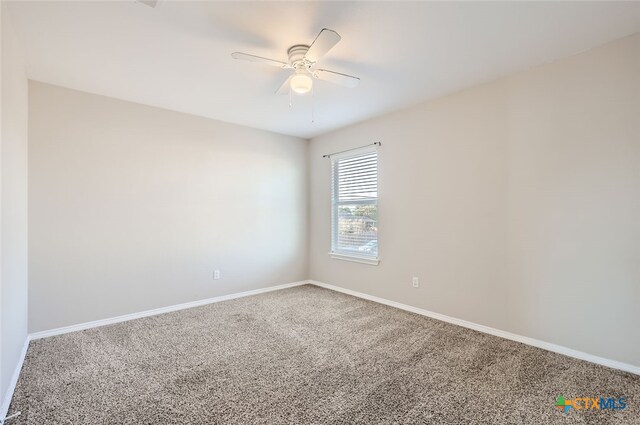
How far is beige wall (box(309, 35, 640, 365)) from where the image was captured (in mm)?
2277

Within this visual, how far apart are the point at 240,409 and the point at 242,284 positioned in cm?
263

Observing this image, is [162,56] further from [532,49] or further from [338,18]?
[532,49]

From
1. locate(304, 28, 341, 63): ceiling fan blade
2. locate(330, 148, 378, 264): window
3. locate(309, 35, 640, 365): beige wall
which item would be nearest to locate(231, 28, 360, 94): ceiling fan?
locate(304, 28, 341, 63): ceiling fan blade

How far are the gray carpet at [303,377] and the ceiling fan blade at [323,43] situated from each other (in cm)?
227

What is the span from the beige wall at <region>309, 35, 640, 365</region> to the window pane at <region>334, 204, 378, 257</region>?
29cm

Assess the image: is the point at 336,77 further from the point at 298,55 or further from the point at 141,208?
the point at 141,208

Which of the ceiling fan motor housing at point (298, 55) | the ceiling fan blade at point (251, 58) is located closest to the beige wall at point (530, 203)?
the ceiling fan motor housing at point (298, 55)

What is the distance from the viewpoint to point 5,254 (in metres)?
1.89

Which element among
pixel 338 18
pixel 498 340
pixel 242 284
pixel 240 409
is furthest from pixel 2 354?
pixel 498 340

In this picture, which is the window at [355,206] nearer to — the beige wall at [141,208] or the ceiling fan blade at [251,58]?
the beige wall at [141,208]

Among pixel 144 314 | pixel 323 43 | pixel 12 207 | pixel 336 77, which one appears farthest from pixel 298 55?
pixel 144 314

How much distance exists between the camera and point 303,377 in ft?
7.08

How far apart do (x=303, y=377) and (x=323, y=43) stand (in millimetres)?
2297

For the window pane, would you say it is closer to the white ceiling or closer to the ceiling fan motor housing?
the white ceiling
